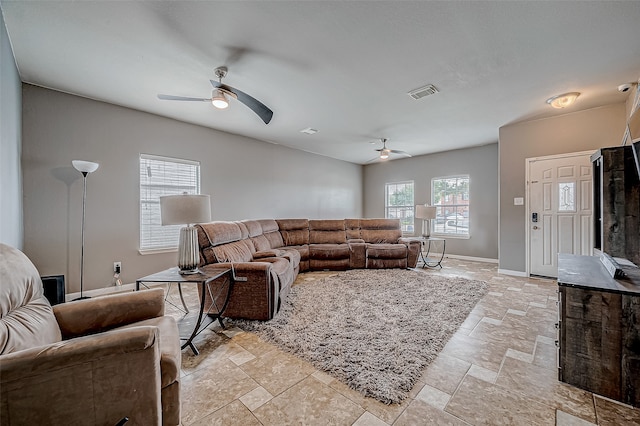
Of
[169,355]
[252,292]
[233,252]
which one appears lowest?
[252,292]

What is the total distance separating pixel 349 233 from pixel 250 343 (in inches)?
148

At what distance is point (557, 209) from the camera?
4.04 metres

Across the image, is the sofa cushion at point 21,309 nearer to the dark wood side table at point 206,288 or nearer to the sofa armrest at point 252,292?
the dark wood side table at point 206,288

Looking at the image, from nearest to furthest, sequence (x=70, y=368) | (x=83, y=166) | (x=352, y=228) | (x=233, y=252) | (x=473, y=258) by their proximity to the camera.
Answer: (x=70, y=368)
(x=83, y=166)
(x=233, y=252)
(x=352, y=228)
(x=473, y=258)

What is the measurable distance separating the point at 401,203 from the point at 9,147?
7.30 m

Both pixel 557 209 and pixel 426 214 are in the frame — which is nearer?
pixel 557 209

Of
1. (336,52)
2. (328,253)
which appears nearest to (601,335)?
(336,52)

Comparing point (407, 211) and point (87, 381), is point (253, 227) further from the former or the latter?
point (407, 211)

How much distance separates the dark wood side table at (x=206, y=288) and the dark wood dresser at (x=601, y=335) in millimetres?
2603

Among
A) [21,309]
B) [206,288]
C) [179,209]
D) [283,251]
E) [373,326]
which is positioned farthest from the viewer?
[283,251]

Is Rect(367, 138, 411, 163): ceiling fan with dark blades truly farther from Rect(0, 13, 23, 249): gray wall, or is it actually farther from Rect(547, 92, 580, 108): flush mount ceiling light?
Rect(0, 13, 23, 249): gray wall

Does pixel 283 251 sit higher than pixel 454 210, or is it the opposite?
pixel 454 210

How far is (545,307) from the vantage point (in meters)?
2.94

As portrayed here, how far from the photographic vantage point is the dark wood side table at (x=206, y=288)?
2.07m
